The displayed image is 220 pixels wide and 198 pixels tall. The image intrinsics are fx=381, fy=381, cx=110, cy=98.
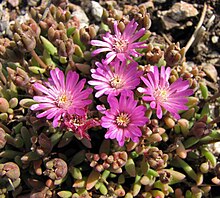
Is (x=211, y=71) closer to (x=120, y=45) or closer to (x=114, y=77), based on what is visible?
(x=120, y=45)

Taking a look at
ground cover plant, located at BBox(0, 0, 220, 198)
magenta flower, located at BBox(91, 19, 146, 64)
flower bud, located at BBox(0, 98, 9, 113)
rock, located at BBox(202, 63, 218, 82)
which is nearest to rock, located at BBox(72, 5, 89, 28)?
ground cover plant, located at BBox(0, 0, 220, 198)

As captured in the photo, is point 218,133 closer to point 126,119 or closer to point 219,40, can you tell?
point 126,119

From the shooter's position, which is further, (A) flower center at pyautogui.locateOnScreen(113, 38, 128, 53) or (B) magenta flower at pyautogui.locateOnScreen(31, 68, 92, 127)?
(A) flower center at pyautogui.locateOnScreen(113, 38, 128, 53)

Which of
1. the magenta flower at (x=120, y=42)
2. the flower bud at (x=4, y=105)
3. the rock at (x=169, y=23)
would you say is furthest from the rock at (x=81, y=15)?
the flower bud at (x=4, y=105)

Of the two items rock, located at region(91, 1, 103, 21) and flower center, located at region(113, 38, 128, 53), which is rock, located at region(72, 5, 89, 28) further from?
flower center, located at region(113, 38, 128, 53)

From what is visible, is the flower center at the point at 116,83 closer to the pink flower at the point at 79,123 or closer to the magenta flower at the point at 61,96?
the magenta flower at the point at 61,96
